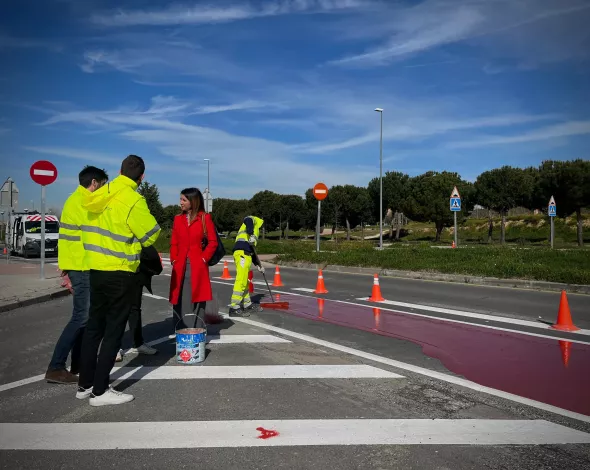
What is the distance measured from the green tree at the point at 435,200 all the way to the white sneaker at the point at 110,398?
47280 mm

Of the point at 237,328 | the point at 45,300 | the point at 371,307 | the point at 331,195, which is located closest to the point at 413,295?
the point at 371,307

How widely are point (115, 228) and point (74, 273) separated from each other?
3.70ft

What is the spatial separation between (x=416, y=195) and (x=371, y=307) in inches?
1829

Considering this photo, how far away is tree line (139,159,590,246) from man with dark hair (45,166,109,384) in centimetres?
1814

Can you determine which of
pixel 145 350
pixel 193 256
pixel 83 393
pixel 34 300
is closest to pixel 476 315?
pixel 193 256

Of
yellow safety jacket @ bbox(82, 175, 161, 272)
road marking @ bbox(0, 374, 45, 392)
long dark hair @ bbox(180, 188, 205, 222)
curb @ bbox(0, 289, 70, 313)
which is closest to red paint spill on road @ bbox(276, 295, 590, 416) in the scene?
long dark hair @ bbox(180, 188, 205, 222)

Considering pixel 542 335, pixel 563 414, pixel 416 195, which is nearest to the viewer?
pixel 563 414

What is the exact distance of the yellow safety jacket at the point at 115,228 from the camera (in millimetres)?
3967

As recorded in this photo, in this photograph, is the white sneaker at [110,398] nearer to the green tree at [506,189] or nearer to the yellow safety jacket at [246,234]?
the yellow safety jacket at [246,234]

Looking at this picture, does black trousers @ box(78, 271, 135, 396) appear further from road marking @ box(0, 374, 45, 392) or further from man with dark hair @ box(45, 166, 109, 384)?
road marking @ box(0, 374, 45, 392)

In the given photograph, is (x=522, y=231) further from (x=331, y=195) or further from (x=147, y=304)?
(x=147, y=304)

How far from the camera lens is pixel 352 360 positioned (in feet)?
18.4

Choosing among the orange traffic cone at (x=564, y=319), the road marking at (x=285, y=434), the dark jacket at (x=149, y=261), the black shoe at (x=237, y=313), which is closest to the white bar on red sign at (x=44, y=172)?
the black shoe at (x=237, y=313)

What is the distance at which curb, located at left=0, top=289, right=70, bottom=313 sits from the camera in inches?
352
